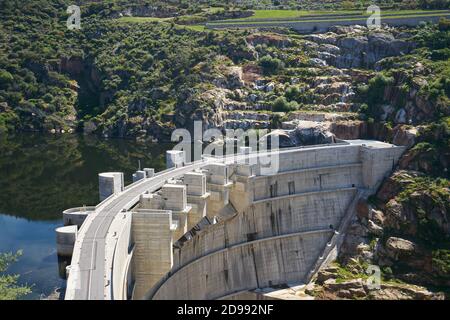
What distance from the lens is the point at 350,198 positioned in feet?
168

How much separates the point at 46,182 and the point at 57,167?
6739mm

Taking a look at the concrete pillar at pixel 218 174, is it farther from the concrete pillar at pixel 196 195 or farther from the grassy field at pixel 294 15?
the grassy field at pixel 294 15

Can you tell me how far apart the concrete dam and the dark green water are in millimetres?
9078

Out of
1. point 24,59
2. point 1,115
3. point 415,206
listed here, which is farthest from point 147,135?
point 415,206

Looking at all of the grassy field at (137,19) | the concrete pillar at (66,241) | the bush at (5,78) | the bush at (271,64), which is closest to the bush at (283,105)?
the bush at (271,64)

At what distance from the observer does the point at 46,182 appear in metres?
69.7

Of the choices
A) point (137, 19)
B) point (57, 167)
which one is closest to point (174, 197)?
point (57, 167)

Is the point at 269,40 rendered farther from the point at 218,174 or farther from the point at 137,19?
the point at 218,174

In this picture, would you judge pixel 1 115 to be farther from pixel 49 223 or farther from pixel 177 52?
pixel 49 223

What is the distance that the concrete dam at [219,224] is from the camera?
1141 inches

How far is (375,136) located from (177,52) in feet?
146

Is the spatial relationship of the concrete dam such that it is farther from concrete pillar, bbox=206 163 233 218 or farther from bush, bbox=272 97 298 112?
bush, bbox=272 97 298 112

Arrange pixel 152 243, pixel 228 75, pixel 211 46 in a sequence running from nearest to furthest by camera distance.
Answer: pixel 152 243 < pixel 228 75 < pixel 211 46

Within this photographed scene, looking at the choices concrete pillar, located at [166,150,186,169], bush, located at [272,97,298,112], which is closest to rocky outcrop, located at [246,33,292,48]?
bush, located at [272,97,298,112]
